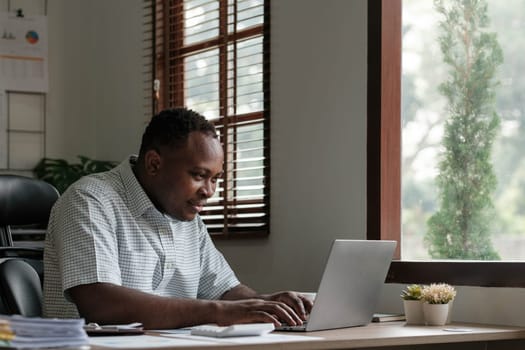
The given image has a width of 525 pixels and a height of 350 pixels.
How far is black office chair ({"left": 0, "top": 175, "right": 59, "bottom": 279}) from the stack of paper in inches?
47.3

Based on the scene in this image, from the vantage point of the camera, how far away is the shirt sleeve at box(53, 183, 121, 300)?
8.14 ft

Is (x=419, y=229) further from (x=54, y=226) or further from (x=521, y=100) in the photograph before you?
(x=54, y=226)

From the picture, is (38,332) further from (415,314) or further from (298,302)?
(415,314)

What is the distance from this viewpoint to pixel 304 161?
357 centimetres

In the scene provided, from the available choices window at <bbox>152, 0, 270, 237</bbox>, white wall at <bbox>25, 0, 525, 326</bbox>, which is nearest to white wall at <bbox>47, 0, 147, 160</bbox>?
window at <bbox>152, 0, 270, 237</bbox>

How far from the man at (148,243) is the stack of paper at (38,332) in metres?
0.62

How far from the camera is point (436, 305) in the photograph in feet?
9.04

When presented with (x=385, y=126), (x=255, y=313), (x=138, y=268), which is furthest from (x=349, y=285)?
(x=385, y=126)

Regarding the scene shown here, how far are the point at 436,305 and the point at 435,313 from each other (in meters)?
0.02

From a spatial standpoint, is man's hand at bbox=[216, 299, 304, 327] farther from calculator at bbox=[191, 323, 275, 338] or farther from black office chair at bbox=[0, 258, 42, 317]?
black office chair at bbox=[0, 258, 42, 317]

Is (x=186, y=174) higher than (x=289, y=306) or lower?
higher

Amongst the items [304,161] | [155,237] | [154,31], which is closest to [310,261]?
[304,161]

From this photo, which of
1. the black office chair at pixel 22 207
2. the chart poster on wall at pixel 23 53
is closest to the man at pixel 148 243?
the black office chair at pixel 22 207

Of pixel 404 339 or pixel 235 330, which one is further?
pixel 404 339
